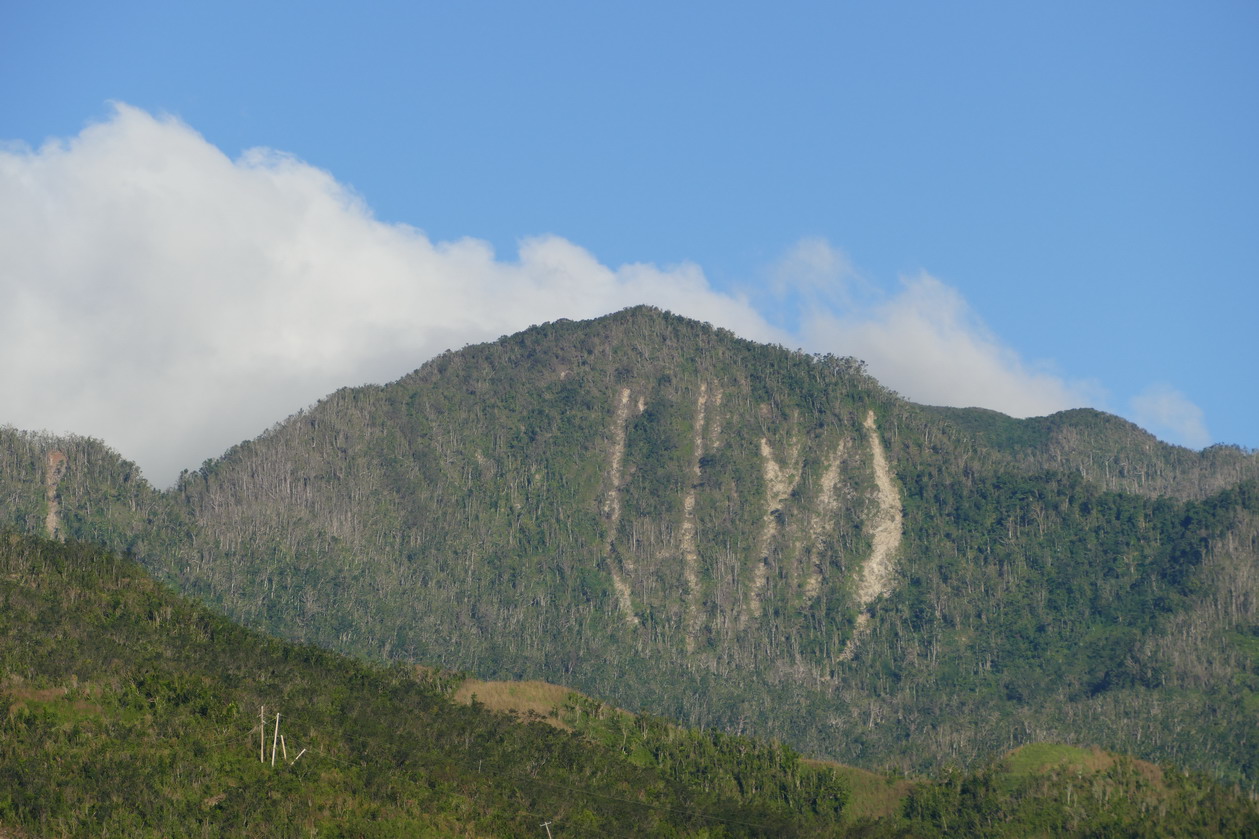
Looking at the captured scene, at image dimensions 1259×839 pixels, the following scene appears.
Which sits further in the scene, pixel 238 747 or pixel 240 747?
pixel 240 747

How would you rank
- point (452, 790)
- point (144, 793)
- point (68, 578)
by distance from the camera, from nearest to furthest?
1. point (144, 793)
2. point (452, 790)
3. point (68, 578)

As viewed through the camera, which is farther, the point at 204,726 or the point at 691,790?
the point at 691,790

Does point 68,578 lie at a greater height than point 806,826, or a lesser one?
greater

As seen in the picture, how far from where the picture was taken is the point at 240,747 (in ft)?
447

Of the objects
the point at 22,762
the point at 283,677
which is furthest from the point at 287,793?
the point at 283,677

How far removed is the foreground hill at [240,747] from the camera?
403 ft

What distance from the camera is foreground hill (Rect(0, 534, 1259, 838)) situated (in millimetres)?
122750

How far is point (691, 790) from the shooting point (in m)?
188

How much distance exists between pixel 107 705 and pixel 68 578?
4709 centimetres

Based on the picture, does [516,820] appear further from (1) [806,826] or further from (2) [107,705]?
(1) [806,826]

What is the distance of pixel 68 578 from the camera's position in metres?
182

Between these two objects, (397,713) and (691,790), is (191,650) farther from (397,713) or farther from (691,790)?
(691,790)

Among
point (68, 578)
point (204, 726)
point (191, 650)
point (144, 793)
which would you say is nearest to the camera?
point (144, 793)

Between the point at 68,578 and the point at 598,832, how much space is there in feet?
235
